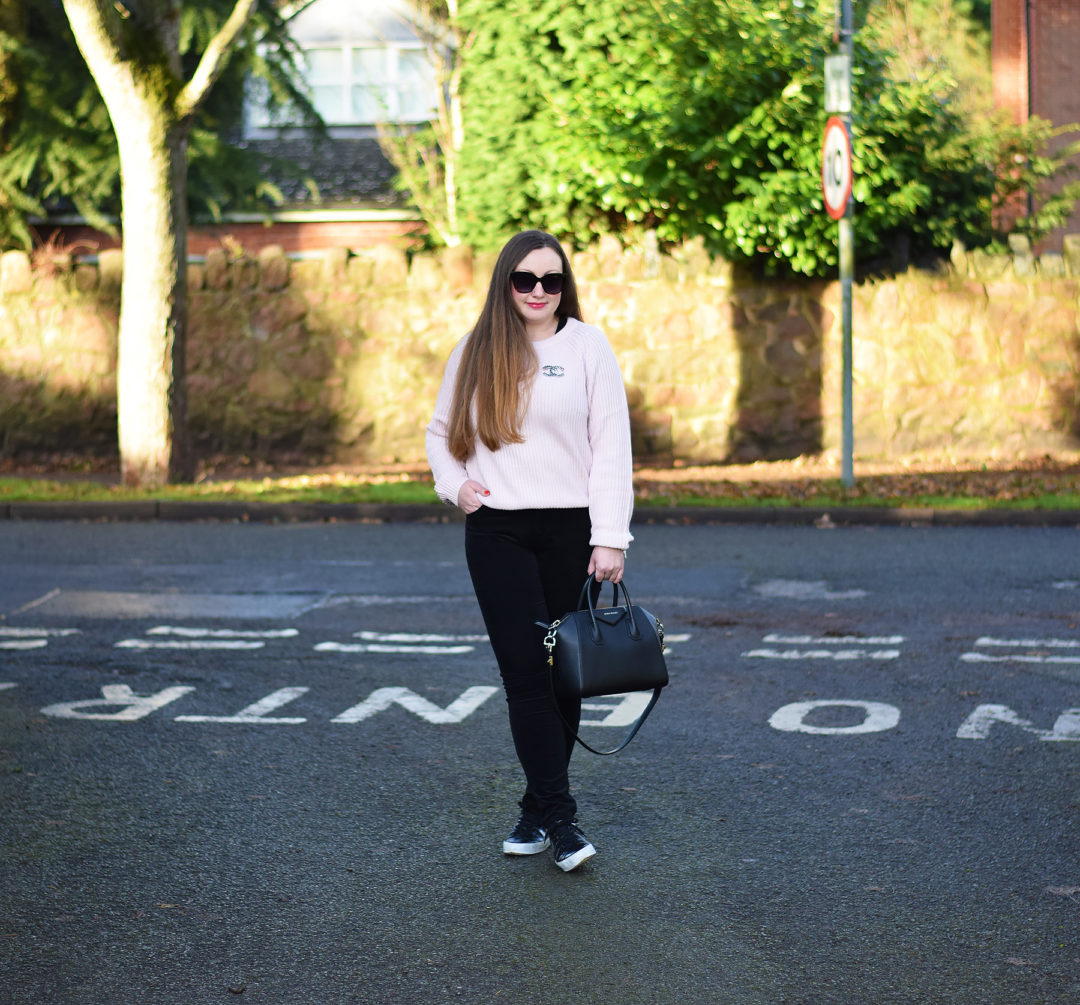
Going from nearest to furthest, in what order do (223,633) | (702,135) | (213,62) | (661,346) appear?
(223,633), (213,62), (702,135), (661,346)

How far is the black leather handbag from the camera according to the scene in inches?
178

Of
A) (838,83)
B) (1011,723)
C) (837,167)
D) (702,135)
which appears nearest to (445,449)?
(1011,723)

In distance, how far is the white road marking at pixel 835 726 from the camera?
649cm

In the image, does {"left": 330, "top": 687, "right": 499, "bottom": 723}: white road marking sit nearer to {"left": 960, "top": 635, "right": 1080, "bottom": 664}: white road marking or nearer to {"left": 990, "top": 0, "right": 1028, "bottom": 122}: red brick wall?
{"left": 960, "top": 635, "right": 1080, "bottom": 664}: white road marking

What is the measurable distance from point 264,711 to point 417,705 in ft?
2.19

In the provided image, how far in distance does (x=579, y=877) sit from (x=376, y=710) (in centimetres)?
241

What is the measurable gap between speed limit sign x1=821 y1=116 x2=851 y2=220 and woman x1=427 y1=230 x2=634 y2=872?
33.2 feet

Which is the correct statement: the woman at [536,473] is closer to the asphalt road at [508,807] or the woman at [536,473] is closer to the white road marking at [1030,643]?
the asphalt road at [508,807]

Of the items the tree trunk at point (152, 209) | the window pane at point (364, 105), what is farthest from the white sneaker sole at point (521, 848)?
the window pane at point (364, 105)

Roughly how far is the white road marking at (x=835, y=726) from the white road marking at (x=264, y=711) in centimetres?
202

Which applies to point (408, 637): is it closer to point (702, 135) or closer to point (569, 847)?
point (569, 847)

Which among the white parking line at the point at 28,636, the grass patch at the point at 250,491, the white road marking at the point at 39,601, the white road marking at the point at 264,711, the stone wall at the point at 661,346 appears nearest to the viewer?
the white road marking at the point at 264,711

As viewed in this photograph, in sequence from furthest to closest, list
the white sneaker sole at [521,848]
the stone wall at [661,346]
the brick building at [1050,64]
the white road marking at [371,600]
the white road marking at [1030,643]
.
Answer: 1. the brick building at [1050,64]
2. the stone wall at [661,346]
3. the white road marking at [371,600]
4. the white road marking at [1030,643]
5. the white sneaker sole at [521,848]

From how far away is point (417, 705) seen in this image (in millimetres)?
7035
